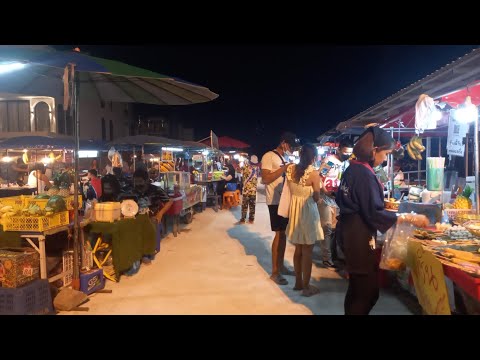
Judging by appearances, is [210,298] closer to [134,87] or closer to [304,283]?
[304,283]

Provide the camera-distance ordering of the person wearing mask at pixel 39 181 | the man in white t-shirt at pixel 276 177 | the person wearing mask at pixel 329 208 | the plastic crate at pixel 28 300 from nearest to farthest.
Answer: the plastic crate at pixel 28 300 < the man in white t-shirt at pixel 276 177 < the person wearing mask at pixel 329 208 < the person wearing mask at pixel 39 181

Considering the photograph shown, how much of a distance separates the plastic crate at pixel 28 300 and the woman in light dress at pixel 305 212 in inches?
115

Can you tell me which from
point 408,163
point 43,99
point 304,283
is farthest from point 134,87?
point 43,99

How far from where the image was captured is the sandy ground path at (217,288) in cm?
430

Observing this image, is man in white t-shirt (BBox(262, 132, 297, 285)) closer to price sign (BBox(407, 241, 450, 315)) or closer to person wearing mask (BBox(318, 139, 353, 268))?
person wearing mask (BBox(318, 139, 353, 268))

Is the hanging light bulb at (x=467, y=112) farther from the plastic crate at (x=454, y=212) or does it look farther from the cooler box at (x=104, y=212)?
the cooler box at (x=104, y=212)

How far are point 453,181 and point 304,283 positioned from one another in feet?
15.6

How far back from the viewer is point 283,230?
534cm

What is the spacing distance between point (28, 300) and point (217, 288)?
2240 millimetres

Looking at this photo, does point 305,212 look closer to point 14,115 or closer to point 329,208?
point 329,208

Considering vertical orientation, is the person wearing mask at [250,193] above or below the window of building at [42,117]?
below

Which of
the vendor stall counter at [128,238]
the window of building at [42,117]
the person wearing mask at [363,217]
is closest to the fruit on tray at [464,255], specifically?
the person wearing mask at [363,217]

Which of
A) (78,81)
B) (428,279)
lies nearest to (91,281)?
(78,81)

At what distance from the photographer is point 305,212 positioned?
4742 mm
